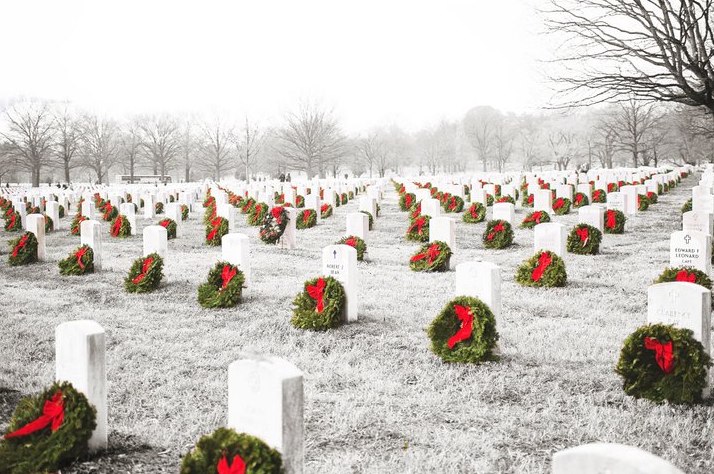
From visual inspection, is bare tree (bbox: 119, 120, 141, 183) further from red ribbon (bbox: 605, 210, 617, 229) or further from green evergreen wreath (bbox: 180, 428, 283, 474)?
green evergreen wreath (bbox: 180, 428, 283, 474)

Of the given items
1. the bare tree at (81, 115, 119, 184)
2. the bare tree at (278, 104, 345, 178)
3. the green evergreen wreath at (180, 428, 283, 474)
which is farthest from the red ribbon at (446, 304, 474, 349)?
the bare tree at (81, 115, 119, 184)

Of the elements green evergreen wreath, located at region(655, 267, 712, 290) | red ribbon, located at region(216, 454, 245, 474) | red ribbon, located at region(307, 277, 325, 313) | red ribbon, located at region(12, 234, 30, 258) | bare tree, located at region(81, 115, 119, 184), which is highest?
bare tree, located at region(81, 115, 119, 184)

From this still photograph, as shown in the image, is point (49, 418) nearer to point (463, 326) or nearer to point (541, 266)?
point (463, 326)

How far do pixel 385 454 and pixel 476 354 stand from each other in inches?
79.9

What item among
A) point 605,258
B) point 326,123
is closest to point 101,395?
point 605,258

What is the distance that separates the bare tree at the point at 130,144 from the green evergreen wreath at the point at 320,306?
5689cm

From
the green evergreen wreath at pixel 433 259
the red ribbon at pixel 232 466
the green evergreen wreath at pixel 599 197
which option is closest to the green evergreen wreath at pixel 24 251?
the green evergreen wreath at pixel 433 259

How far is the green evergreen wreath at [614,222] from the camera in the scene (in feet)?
46.4

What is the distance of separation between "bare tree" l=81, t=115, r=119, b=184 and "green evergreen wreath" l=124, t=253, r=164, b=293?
49.0 m

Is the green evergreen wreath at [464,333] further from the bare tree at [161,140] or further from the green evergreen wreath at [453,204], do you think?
the bare tree at [161,140]

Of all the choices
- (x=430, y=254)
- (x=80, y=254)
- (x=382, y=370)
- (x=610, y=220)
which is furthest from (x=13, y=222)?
(x=382, y=370)

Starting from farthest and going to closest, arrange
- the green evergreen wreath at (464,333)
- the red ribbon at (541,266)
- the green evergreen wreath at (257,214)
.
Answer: the green evergreen wreath at (257,214)
the red ribbon at (541,266)
the green evergreen wreath at (464,333)

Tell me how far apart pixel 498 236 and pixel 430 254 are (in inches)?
107

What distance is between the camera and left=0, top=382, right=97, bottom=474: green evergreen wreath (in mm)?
3878
